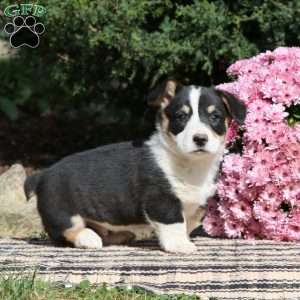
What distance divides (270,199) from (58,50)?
12.9 feet

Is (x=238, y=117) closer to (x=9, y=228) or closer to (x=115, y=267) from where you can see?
(x=115, y=267)

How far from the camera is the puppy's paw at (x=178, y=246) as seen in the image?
585 centimetres

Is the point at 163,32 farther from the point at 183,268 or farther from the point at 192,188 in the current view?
the point at 183,268

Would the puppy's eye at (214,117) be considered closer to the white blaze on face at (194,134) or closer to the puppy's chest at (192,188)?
the white blaze on face at (194,134)

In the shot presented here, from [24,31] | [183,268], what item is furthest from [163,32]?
[183,268]

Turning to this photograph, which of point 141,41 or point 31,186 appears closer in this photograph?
point 31,186

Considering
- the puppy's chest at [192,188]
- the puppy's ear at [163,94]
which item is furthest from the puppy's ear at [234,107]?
the puppy's chest at [192,188]

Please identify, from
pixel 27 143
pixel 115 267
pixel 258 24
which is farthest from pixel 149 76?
pixel 115 267

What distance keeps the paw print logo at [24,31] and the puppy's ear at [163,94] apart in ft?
10.6

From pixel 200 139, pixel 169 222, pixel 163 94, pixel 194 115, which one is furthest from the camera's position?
pixel 163 94

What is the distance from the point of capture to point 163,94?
5953 mm

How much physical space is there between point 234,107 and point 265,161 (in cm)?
59

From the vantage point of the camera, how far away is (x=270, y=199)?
6.32m

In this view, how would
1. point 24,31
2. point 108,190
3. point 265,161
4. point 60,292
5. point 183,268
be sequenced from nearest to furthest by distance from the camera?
1. point 60,292
2. point 183,268
3. point 108,190
4. point 265,161
5. point 24,31
